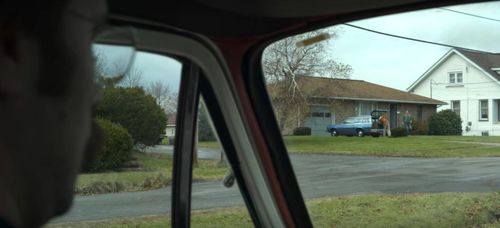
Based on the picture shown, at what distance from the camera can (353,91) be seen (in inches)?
193

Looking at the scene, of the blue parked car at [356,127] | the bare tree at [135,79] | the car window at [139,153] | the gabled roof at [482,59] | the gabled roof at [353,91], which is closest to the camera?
the bare tree at [135,79]

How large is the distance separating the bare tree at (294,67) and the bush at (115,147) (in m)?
0.89

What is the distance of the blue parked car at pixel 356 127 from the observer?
15.6 feet

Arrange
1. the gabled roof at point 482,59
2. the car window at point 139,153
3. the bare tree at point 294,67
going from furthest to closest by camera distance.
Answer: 1. the gabled roof at point 482,59
2. the bare tree at point 294,67
3. the car window at point 139,153

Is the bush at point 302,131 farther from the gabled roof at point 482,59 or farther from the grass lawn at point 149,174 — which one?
the gabled roof at point 482,59

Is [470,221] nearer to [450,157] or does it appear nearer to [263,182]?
[450,157]

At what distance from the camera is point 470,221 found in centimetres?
477

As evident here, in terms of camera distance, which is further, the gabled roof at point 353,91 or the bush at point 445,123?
the bush at point 445,123

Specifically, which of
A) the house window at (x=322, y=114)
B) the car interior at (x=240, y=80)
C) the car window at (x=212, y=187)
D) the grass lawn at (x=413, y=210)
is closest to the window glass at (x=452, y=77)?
the grass lawn at (x=413, y=210)

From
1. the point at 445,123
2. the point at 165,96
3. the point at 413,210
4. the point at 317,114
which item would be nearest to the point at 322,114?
the point at 317,114

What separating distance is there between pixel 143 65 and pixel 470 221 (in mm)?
3158

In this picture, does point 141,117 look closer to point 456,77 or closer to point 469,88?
point 469,88

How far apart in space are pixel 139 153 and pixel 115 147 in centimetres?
23

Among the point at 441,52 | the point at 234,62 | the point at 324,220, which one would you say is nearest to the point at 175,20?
the point at 234,62
